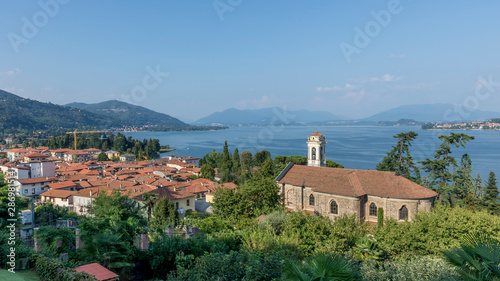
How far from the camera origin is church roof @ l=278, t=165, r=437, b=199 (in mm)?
19688

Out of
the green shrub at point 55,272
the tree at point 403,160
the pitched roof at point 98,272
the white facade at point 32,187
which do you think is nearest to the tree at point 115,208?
the pitched roof at point 98,272

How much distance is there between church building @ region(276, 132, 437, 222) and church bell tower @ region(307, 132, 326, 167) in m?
4.08

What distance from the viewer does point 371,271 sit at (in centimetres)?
695

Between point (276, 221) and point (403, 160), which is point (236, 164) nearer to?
point (403, 160)

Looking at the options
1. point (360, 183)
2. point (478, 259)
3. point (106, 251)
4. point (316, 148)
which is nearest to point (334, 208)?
point (360, 183)

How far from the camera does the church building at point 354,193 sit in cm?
1958

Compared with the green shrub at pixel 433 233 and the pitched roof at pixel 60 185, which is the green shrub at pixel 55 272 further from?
the pitched roof at pixel 60 185

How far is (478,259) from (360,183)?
17.0 meters

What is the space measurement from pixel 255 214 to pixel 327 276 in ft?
52.4

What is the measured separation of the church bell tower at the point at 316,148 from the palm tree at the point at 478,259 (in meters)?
23.3

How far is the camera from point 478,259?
4.76m

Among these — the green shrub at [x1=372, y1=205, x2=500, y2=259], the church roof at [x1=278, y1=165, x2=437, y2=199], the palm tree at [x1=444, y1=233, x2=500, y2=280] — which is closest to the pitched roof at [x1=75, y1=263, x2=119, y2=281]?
the palm tree at [x1=444, y1=233, x2=500, y2=280]

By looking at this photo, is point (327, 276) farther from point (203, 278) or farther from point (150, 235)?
point (150, 235)

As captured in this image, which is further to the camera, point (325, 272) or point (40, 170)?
point (40, 170)
